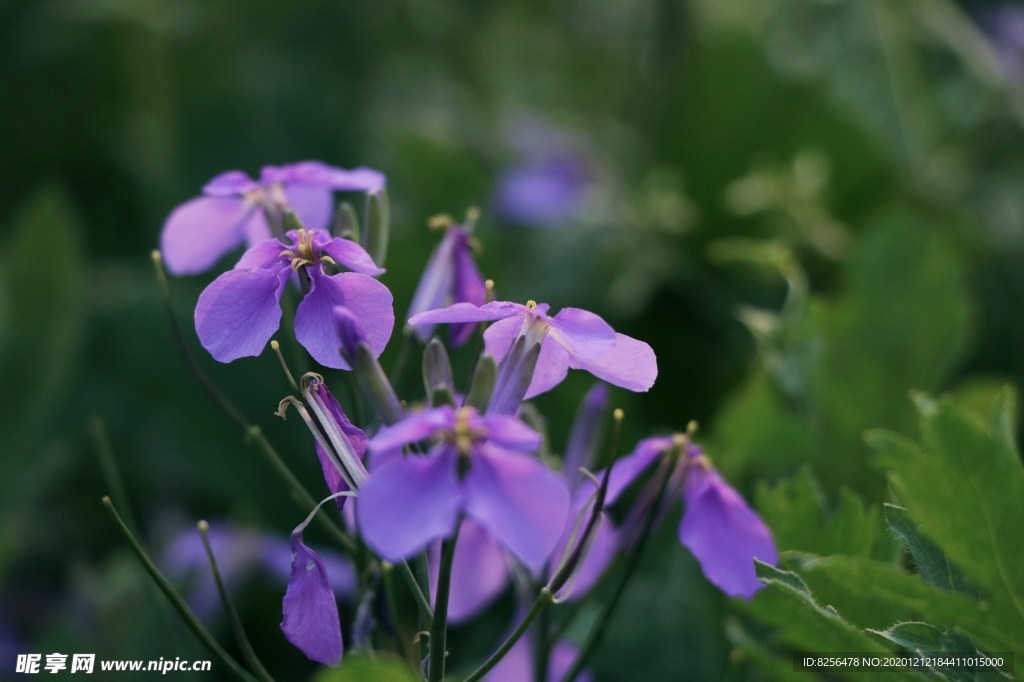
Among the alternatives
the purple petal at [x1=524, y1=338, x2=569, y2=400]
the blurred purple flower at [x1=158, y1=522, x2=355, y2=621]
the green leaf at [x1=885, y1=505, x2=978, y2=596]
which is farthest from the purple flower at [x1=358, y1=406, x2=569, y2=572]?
the blurred purple flower at [x1=158, y1=522, x2=355, y2=621]

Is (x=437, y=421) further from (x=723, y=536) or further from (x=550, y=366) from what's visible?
(x=723, y=536)

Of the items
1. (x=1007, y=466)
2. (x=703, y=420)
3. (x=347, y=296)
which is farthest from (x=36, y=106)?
(x=1007, y=466)

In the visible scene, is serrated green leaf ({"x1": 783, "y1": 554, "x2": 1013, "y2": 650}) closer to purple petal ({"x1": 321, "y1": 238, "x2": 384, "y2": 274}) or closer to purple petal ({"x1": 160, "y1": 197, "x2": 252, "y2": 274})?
purple petal ({"x1": 321, "y1": 238, "x2": 384, "y2": 274})

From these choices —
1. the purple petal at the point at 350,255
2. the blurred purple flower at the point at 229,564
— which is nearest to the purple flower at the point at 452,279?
the purple petal at the point at 350,255

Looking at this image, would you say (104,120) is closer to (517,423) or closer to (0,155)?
(0,155)

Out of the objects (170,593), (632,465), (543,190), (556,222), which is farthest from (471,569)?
(543,190)

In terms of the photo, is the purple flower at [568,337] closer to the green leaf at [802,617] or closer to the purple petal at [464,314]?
the purple petal at [464,314]
